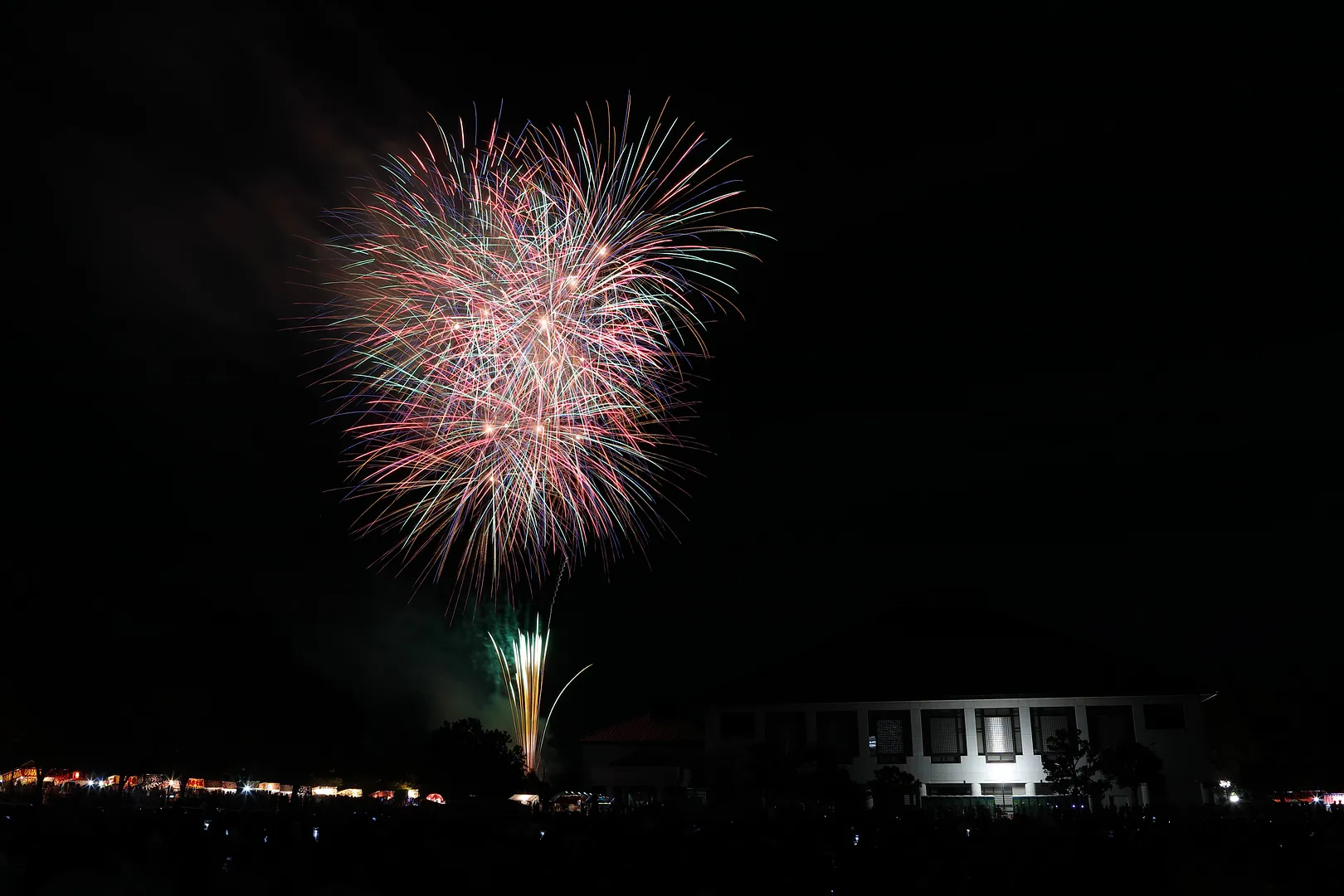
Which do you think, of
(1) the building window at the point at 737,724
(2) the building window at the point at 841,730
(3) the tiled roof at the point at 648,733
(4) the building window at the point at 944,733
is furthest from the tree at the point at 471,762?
(4) the building window at the point at 944,733

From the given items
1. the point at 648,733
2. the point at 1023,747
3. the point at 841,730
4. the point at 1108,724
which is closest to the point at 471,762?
the point at 648,733

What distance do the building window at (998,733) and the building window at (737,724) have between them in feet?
26.8

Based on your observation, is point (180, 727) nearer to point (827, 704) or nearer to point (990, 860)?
point (827, 704)

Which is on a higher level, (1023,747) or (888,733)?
(888,733)

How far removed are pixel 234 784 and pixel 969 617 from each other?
1421 inches

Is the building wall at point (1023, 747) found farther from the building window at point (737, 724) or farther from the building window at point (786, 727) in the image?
the building window at point (737, 724)

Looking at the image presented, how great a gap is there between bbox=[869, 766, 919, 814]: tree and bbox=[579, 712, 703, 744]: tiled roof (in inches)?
544

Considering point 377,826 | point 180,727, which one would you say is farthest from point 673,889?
point 180,727

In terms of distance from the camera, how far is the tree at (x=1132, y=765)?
30.6 meters

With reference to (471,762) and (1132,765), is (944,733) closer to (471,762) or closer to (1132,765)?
(1132,765)

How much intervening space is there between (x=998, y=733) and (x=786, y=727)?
24.4ft

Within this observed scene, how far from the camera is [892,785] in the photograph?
108ft

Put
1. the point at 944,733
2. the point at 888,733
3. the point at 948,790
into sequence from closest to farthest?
the point at 948,790, the point at 944,733, the point at 888,733

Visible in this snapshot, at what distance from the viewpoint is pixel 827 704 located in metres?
38.7
